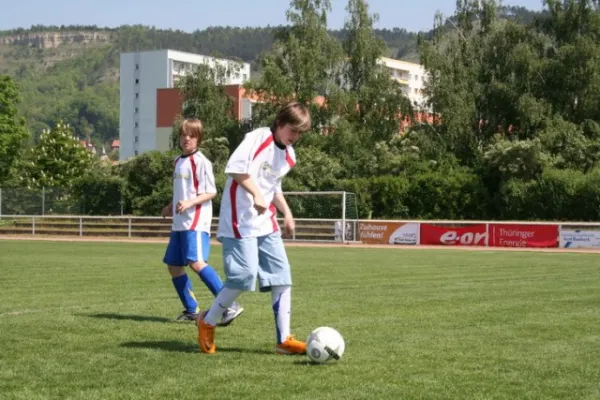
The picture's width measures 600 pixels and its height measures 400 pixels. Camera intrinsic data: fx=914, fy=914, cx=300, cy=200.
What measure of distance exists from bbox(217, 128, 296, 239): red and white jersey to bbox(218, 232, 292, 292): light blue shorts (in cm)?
7

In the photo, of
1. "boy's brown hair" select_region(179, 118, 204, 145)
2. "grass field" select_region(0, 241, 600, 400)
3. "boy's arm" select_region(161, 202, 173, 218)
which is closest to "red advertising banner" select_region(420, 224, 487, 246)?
"grass field" select_region(0, 241, 600, 400)

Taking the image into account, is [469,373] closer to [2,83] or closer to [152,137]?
[2,83]

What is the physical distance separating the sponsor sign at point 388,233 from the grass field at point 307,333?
2551 centimetres

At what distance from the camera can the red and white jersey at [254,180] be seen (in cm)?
671

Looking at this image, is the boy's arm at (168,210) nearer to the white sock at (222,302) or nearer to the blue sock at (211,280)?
the blue sock at (211,280)

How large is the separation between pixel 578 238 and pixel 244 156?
31.0 m

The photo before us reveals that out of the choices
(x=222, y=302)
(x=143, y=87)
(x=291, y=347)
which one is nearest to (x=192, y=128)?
(x=222, y=302)

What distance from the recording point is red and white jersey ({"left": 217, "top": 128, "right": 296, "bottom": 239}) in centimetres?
671

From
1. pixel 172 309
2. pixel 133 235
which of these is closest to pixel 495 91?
pixel 133 235

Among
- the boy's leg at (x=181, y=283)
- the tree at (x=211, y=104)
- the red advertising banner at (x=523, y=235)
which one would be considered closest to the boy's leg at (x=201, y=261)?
the boy's leg at (x=181, y=283)

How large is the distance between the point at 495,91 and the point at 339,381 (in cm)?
4851

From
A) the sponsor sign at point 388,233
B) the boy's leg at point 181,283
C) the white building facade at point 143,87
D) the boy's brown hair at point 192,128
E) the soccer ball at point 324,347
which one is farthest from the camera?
the white building facade at point 143,87

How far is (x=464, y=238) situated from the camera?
1500 inches

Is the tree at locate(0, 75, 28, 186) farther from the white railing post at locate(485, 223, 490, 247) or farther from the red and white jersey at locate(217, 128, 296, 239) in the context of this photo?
the red and white jersey at locate(217, 128, 296, 239)
